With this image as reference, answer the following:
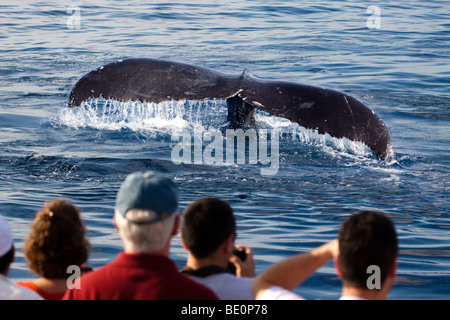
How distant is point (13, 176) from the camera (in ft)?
24.8

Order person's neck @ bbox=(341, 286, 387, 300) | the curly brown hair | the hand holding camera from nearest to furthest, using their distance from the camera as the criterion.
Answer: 1. person's neck @ bbox=(341, 286, 387, 300)
2. the curly brown hair
3. the hand holding camera

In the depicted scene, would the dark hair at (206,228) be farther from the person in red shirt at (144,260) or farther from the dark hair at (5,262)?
the dark hair at (5,262)

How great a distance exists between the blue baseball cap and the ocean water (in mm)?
2316

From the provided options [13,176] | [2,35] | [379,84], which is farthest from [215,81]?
[2,35]

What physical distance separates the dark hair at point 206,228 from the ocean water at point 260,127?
6.72 ft

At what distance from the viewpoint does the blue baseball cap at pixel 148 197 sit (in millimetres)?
3125

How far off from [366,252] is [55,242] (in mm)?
1261

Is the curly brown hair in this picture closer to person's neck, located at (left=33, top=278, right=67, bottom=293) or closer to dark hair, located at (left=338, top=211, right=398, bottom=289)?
person's neck, located at (left=33, top=278, right=67, bottom=293)

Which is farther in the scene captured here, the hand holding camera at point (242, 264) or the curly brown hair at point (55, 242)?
the hand holding camera at point (242, 264)

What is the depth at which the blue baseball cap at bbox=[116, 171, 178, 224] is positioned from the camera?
123 inches

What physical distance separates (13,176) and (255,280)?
494 cm

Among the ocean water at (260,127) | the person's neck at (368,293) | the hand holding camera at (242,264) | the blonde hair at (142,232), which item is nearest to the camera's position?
the person's neck at (368,293)

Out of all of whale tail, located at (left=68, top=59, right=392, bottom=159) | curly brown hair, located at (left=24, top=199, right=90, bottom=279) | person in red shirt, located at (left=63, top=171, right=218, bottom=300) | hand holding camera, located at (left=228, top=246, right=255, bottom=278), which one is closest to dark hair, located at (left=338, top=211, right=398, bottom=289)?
person in red shirt, located at (left=63, top=171, right=218, bottom=300)

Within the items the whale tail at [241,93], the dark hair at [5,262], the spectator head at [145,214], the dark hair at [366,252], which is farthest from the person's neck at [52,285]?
the whale tail at [241,93]
